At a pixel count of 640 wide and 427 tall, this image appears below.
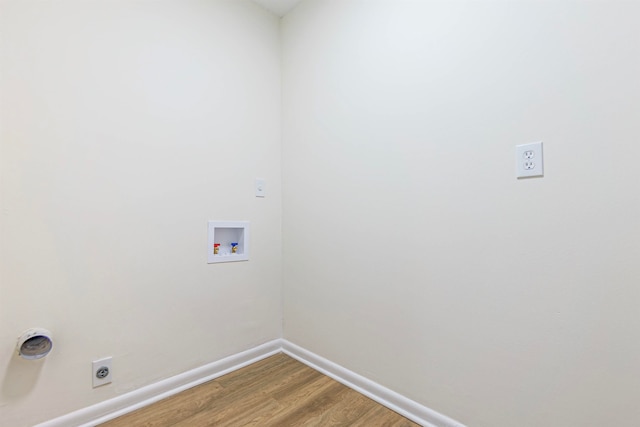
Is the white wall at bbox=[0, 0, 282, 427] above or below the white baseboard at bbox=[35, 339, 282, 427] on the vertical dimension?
above

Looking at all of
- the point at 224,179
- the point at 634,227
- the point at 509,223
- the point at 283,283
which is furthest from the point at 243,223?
the point at 634,227

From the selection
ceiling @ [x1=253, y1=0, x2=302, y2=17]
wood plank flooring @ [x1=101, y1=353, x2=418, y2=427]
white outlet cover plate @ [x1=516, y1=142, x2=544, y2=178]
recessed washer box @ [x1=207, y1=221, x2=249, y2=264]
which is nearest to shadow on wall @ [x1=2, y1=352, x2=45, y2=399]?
wood plank flooring @ [x1=101, y1=353, x2=418, y2=427]

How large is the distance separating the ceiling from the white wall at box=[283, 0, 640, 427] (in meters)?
0.23

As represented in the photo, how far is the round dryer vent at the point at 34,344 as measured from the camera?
46.0 inches

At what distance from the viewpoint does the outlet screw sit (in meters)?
1.37

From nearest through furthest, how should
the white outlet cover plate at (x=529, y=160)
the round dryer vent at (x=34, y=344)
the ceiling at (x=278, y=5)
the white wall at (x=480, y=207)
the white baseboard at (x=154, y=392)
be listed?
1. the white wall at (x=480, y=207)
2. the white outlet cover plate at (x=529, y=160)
3. the round dryer vent at (x=34, y=344)
4. the white baseboard at (x=154, y=392)
5. the ceiling at (x=278, y=5)

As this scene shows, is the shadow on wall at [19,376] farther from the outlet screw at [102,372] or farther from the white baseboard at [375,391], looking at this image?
the white baseboard at [375,391]

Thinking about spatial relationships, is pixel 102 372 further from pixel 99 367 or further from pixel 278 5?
pixel 278 5

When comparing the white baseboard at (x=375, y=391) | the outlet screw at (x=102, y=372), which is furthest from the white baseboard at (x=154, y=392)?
the white baseboard at (x=375, y=391)

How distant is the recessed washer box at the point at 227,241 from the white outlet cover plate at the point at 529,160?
4.95 feet

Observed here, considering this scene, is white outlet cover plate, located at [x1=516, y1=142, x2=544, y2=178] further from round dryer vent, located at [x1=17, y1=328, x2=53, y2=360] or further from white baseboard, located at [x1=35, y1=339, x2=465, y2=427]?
round dryer vent, located at [x1=17, y1=328, x2=53, y2=360]

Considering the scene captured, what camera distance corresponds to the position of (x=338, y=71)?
1769 mm

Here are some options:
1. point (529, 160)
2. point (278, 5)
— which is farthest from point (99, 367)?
point (278, 5)

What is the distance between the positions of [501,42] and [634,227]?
80 cm
